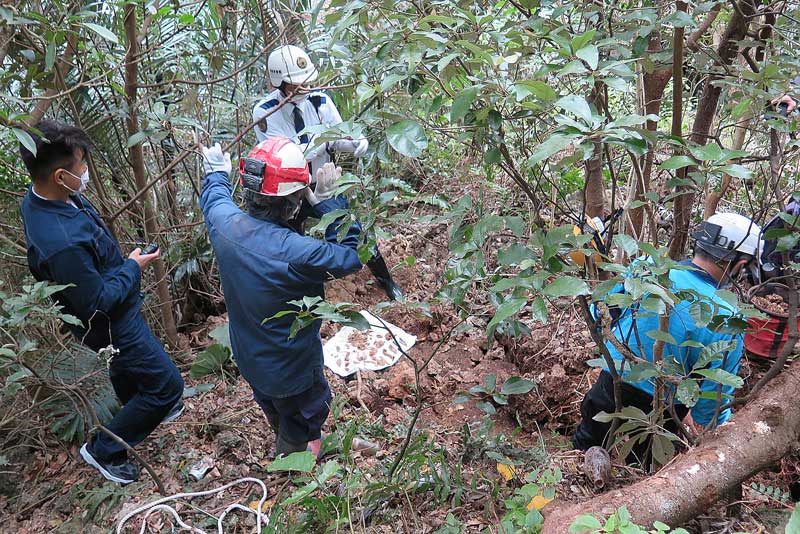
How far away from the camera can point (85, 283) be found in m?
2.58

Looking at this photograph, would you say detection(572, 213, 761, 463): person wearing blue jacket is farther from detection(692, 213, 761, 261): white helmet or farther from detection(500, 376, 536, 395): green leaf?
detection(500, 376, 536, 395): green leaf

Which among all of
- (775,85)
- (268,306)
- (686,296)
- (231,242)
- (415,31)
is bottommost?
(268,306)

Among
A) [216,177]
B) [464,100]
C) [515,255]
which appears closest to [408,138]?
[464,100]

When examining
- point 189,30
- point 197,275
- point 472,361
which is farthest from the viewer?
point 197,275

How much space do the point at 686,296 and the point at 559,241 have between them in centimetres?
37

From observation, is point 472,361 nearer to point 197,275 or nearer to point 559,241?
point 197,275

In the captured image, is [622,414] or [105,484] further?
[105,484]

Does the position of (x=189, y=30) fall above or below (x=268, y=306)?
above

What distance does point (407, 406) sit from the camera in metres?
3.57

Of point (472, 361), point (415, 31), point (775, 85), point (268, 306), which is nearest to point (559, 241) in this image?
point (415, 31)

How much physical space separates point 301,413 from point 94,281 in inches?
44.0

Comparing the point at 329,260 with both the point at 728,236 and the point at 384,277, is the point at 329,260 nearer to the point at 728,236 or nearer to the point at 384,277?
the point at 728,236

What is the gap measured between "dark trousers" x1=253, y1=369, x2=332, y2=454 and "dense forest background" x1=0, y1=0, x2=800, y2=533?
6.8 inches

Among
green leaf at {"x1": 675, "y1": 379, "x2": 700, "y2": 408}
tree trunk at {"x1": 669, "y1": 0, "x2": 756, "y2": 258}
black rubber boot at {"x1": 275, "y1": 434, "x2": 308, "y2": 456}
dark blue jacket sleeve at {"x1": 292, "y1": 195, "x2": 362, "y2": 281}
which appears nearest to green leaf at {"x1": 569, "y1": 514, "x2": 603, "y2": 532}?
green leaf at {"x1": 675, "y1": 379, "x2": 700, "y2": 408}
